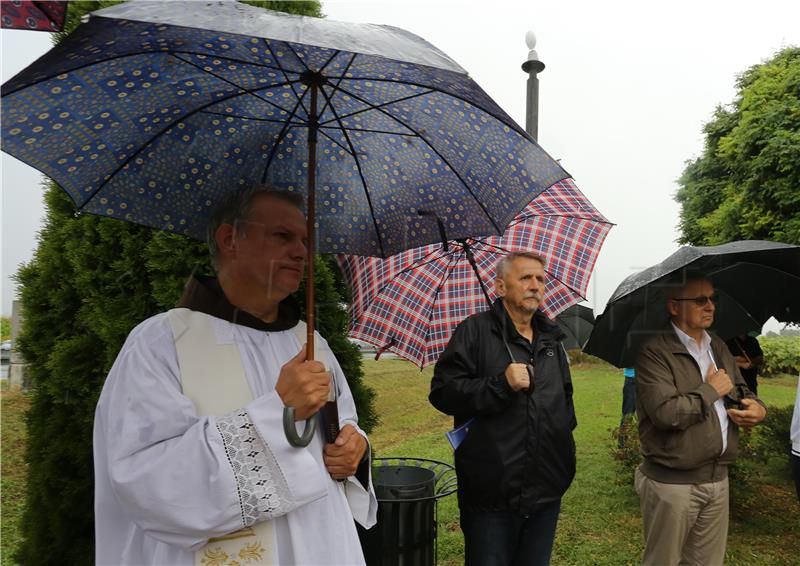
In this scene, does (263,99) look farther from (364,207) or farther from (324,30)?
(324,30)

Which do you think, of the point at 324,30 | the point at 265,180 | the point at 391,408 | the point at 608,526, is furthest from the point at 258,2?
the point at 391,408

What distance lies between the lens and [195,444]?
1423mm

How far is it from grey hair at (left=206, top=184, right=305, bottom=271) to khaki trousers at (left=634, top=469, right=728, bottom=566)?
2.56m

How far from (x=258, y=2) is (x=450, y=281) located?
96.4 inches

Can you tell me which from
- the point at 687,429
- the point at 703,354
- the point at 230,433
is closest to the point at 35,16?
the point at 230,433

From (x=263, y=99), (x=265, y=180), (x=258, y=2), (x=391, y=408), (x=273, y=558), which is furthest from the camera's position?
(x=391, y=408)

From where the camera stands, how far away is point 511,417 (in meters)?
2.73

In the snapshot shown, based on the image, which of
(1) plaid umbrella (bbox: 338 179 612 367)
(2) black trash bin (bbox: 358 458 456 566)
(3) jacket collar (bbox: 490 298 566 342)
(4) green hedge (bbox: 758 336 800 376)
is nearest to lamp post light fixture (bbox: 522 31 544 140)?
(1) plaid umbrella (bbox: 338 179 612 367)

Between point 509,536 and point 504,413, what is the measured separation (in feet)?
2.07

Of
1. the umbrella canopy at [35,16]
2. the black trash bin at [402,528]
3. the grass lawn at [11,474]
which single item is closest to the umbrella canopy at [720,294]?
the black trash bin at [402,528]

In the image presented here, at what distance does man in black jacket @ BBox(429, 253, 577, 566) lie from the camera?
2.67 meters

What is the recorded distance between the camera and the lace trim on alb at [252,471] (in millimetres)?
1437

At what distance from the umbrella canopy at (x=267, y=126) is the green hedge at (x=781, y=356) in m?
17.3

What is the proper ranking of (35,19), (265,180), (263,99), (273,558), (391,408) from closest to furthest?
(35,19)
(273,558)
(263,99)
(265,180)
(391,408)
